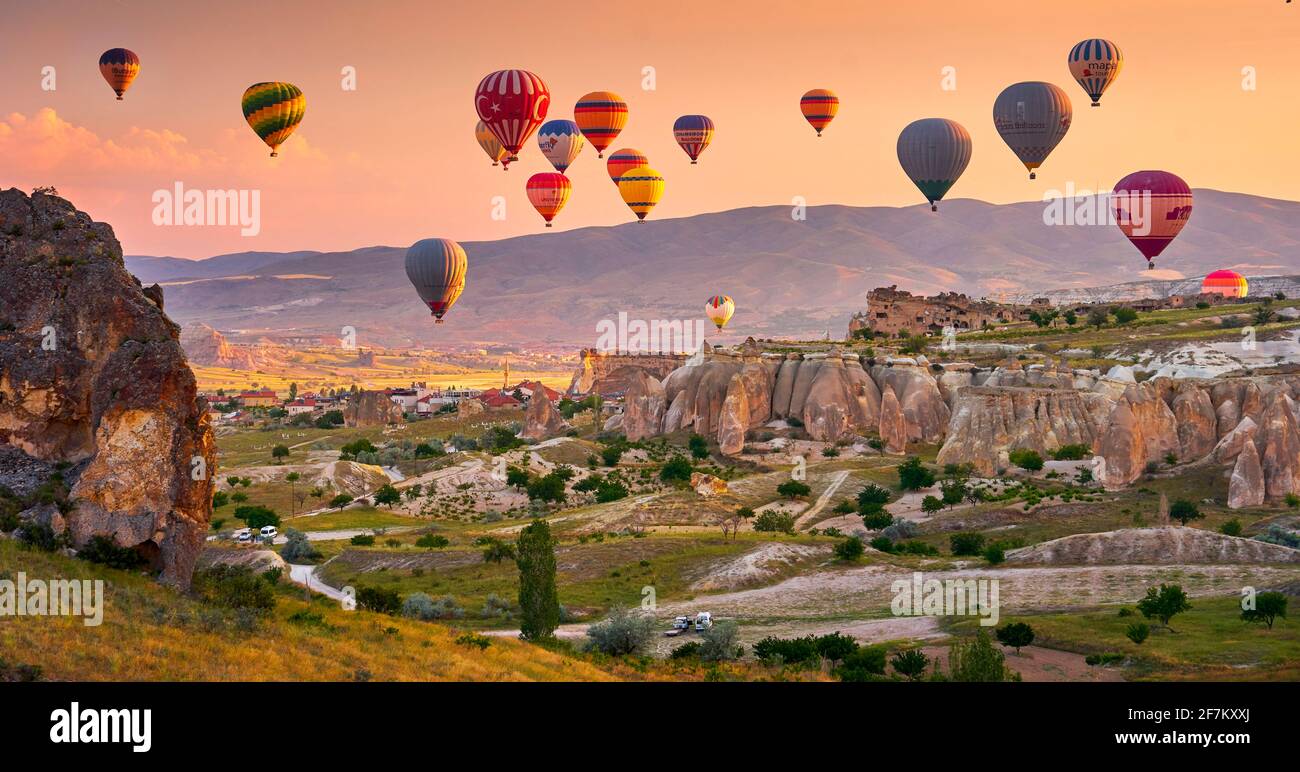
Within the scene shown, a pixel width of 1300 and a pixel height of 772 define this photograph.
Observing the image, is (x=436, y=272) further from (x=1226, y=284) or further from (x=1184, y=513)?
(x=1226, y=284)

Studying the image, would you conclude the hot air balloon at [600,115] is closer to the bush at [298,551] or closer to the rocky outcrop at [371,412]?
the rocky outcrop at [371,412]

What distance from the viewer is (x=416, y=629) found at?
3859cm

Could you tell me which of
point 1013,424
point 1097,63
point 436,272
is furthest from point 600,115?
point 1013,424

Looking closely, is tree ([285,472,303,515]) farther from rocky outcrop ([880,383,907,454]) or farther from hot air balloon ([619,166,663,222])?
hot air balloon ([619,166,663,222])

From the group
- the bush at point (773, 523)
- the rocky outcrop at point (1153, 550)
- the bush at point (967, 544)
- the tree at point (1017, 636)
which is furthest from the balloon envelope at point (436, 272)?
the tree at point (1017, 636)

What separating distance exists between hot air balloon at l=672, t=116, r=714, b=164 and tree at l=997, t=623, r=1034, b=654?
9660 centimetres

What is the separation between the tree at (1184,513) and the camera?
6469 cm

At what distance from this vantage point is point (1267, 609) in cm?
4466

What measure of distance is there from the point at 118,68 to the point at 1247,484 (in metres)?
77.7

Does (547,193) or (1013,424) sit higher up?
(547,193)
